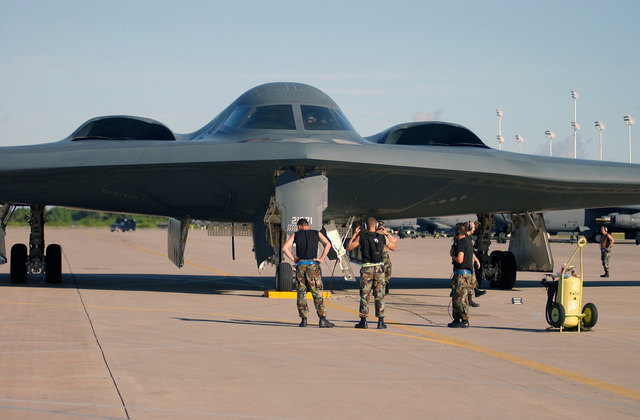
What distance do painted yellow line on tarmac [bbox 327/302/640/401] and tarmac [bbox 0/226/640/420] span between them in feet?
0.08

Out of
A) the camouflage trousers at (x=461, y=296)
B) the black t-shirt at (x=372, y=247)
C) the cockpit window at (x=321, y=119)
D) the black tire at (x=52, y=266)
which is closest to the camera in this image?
the black t-shirt at (x=372, y=247)

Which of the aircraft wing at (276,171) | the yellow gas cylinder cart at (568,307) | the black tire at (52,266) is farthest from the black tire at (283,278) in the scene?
the black tire at (52,266)

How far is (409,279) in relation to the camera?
22672 mm

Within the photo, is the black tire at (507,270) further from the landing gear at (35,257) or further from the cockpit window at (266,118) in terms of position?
→ the landing gear at (35,257)

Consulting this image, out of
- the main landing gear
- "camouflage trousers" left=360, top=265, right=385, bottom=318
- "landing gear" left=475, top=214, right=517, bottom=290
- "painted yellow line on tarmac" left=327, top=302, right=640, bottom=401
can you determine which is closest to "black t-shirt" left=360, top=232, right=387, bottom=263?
"camouflage trousers" left=360, top=265, right=385, bottom=318

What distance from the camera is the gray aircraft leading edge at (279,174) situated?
14.4 meters

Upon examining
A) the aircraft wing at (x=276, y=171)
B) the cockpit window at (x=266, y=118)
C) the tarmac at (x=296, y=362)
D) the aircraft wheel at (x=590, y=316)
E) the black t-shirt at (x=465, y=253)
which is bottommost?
the tarmac at (x=296, y=362)

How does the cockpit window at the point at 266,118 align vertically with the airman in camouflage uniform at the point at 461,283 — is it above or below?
above

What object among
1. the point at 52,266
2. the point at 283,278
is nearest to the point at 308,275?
the point at 283,278

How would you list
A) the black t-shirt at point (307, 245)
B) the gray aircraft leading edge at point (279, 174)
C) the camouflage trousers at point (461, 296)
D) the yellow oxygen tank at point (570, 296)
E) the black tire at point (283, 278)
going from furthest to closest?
the black tire at point (283, 278), the gray aircraft leading edge at point (279, 174), the camouflage trousers at point (461, 296), the black t-shirt at point (307, 245), the yellow oxygen tank at point (570, 296)

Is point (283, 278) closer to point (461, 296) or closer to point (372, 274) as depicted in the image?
point (372, 274)

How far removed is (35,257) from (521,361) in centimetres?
1329

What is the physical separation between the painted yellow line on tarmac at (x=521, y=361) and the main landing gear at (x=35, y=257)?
9993 millimetres

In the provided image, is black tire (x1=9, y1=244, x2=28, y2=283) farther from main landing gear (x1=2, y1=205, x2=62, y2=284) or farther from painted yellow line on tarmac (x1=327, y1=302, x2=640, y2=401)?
painted yellow line on tarmac (x1=327, y1=302, x2=640, y2=401)
